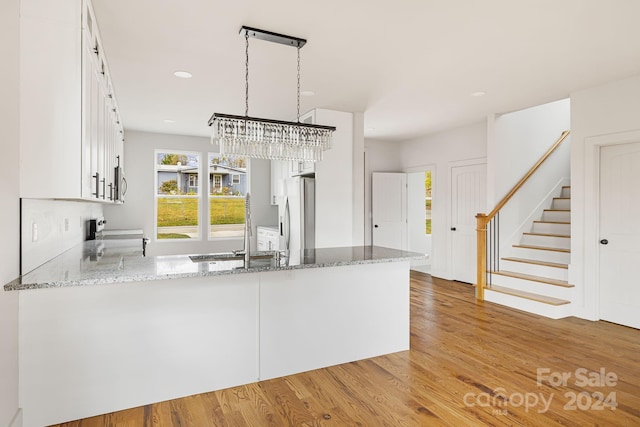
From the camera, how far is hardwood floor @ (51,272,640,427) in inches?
88.1

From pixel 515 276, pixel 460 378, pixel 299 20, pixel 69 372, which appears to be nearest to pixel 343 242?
pixel 515 276

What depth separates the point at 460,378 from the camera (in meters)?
2.76

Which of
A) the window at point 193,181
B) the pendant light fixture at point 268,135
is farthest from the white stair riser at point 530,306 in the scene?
the window at point 193,181

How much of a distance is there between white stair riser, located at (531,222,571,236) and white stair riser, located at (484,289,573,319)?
128 centimetres

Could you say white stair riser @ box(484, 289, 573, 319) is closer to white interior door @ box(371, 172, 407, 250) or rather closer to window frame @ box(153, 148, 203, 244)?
white interior door @ box(371, 172, 407, 250)

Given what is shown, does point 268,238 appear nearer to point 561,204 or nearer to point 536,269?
point 536,269

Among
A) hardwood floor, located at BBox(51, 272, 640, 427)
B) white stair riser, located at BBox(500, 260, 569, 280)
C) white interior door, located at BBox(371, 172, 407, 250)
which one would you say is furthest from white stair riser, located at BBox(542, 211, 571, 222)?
white interior door, located at BBox(371, 172, 407, 250)

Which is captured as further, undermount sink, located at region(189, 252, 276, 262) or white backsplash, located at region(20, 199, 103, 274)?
undermount sink, located at region(189, 252, 276, 262)

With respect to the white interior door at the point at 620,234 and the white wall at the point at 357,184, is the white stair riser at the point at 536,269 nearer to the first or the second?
the white interior door at the point at 620,234

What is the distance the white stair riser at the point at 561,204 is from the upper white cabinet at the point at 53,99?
235 inches

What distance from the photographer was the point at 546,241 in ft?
17.2

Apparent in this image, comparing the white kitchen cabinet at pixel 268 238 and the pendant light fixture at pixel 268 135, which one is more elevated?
the pendant light fixture at pixel 268 135

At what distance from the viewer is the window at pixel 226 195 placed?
271 inches

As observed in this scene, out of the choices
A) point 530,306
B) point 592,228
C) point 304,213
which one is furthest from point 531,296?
point 304,213
